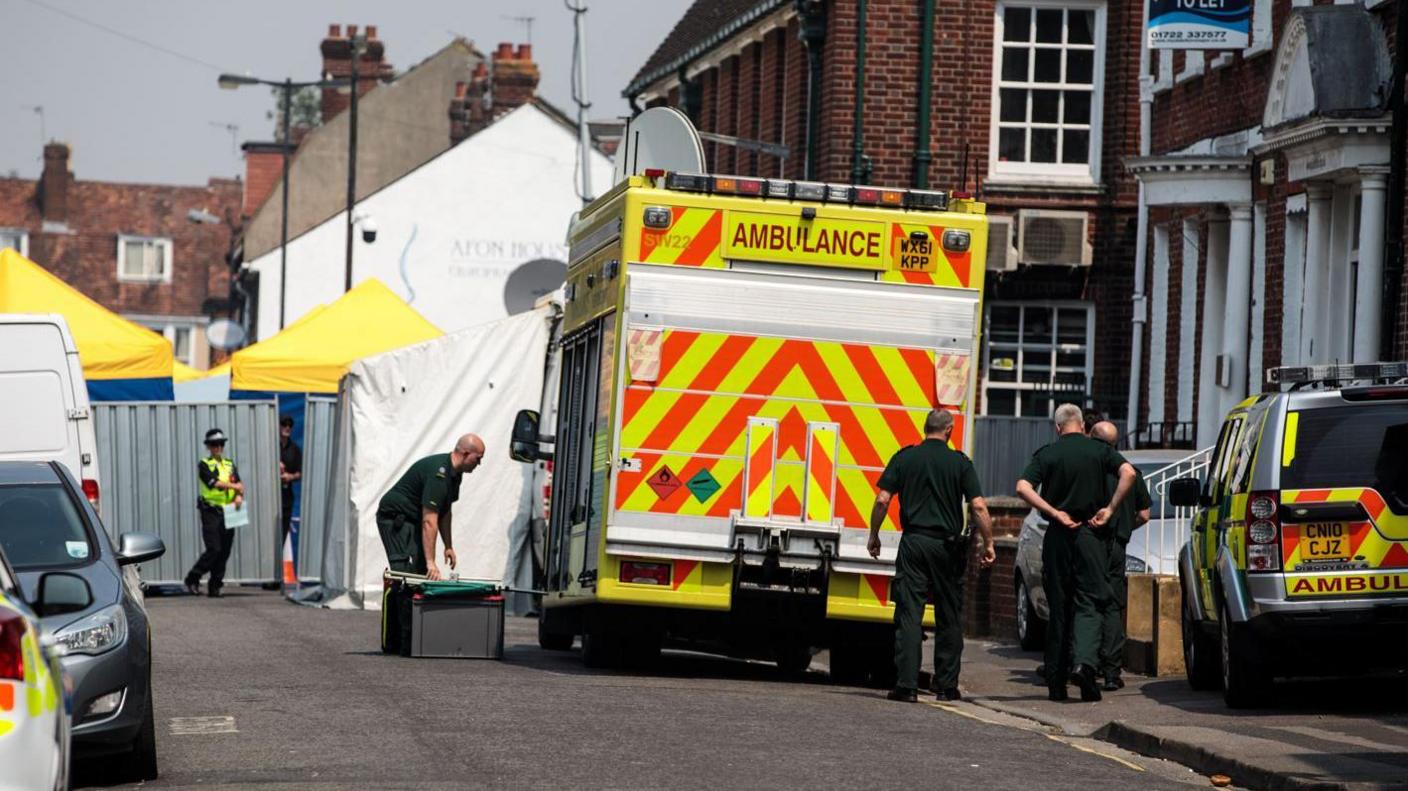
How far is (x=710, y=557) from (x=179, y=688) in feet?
10.4

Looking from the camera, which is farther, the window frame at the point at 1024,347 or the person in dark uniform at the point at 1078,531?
the window frame at the point at 1024,347

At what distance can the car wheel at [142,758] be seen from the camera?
10258 mm

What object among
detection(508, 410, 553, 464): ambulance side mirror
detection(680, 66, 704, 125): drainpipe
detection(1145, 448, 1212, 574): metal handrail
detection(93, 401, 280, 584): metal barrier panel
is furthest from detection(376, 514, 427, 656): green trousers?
detection(680, 66, 704, 125): drainpipe

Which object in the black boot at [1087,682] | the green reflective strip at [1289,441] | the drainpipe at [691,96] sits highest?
the drainpipe at [691,96]

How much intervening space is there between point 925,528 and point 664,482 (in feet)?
5.32

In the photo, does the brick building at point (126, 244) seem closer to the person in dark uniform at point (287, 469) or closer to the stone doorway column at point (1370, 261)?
the person in dark uniform at point (287, 469)

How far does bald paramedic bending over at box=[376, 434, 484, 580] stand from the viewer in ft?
56.6

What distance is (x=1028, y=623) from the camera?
19.6 metres

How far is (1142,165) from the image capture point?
2550 cm

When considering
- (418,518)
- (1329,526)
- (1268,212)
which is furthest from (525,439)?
(1268,212)

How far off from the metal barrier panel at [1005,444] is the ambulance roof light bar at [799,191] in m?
15.0

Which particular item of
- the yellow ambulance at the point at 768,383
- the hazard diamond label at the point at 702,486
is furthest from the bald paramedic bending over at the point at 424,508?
the hazard diamond label at the point at 702,486

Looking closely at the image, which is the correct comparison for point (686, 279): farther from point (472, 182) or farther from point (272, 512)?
point (472, 182)

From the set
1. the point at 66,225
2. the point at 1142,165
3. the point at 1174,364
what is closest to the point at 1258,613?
the point at 1142,165
